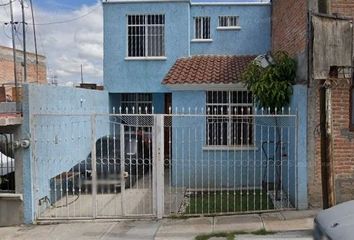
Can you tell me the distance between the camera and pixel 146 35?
52.7 feet

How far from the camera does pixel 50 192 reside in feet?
31.5

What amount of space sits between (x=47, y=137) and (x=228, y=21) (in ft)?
32.8

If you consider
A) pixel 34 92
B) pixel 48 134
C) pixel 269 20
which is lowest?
pixel 48 134

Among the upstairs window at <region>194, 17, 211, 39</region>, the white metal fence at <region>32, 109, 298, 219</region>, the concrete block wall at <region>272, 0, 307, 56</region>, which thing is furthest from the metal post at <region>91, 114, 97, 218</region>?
the upstairs window at <region>194, 17, 211, 39</region>

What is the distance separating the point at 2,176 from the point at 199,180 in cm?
503

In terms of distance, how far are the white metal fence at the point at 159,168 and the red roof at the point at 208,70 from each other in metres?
1.18

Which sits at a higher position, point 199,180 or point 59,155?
point 59,155

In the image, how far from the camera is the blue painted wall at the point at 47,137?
28.6 ft

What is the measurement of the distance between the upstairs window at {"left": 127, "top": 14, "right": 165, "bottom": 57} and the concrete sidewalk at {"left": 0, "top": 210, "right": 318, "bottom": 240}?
886 centimetres

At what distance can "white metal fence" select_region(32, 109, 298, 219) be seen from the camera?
8.90 m

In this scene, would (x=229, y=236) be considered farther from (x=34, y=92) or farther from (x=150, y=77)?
(x=150, y=77)

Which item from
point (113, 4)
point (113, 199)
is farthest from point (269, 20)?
point (113, 199)

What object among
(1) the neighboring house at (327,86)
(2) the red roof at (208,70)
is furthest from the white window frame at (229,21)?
(1) the neighboring house at (327,86)

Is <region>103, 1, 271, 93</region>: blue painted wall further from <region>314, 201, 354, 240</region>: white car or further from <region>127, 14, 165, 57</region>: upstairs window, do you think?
<region>314, 201, 354, 240</region>: white car
